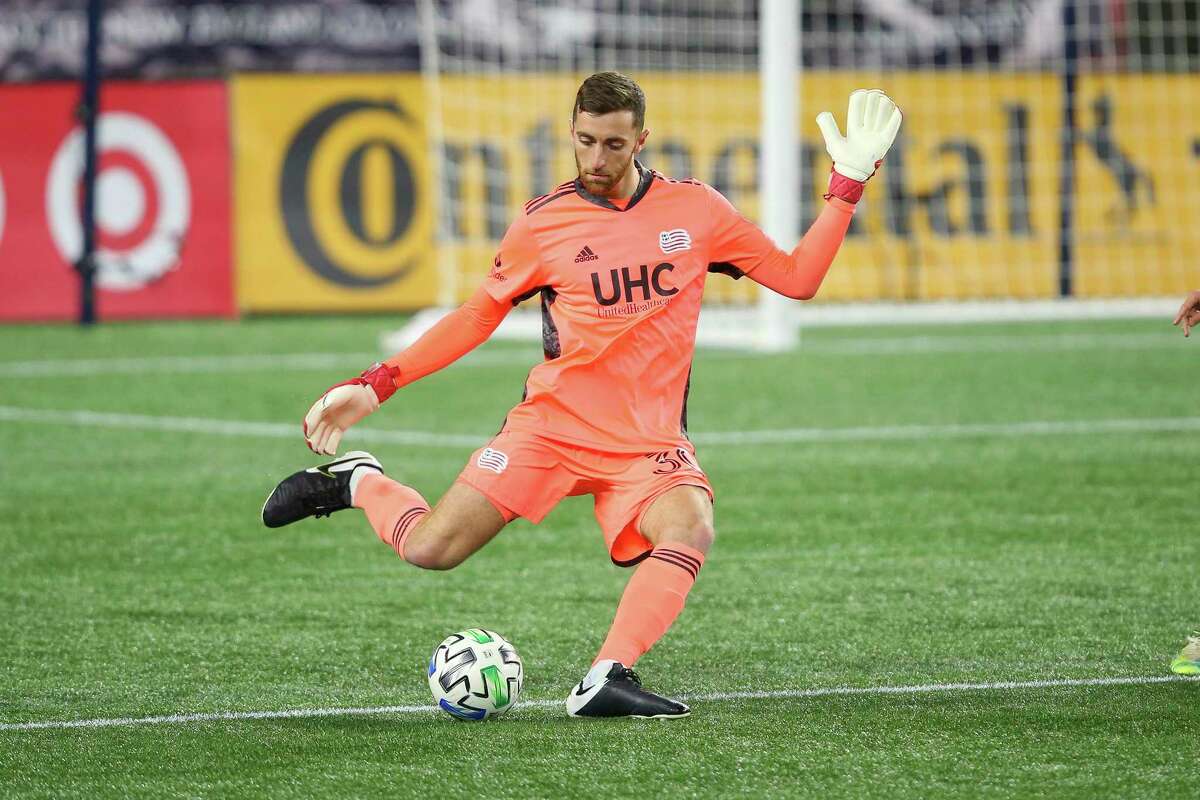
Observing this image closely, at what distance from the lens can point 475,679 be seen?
464 cm

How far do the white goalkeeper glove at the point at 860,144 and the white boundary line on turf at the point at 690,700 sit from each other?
50.1 inches

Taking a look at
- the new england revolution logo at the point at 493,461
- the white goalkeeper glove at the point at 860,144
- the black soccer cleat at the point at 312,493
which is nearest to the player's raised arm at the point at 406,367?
the new england revolution logo at the point at 493,461

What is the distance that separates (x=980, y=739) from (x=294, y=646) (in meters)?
2.05

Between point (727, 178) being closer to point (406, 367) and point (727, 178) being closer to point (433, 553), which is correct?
point (406, 367)

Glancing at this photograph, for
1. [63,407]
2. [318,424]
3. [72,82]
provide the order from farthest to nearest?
[72,82], [63,407], [318,424]

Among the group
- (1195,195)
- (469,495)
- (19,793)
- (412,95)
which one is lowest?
(19,793)

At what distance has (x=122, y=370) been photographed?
41.5 ft

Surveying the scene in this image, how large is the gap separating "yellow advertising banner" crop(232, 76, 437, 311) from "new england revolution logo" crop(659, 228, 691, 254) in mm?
11125

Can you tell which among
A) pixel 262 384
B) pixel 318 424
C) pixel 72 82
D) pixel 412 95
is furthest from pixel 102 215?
pixel 318 424

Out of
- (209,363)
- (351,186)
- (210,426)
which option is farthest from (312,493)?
(351,186)

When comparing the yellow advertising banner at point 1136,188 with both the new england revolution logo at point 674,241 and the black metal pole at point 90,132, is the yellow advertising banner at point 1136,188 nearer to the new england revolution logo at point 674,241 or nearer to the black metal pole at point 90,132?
the black metal pole at point 90,132

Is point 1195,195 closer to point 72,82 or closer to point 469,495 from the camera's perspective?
point 72,82

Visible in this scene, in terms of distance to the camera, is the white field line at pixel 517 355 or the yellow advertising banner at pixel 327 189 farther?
the yellow advertising banner at pixel 327 189

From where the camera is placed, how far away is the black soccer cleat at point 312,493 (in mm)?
5410
